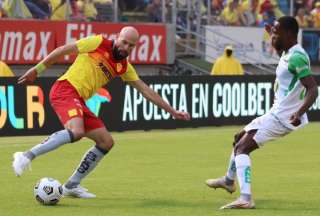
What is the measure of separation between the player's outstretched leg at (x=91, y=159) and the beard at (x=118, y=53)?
32.6 inches

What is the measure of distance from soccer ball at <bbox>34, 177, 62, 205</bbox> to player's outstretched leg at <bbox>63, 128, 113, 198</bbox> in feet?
2.16

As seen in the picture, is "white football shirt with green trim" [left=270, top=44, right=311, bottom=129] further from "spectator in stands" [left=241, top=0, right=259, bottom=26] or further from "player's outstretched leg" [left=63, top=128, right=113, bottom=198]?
"spectator in stands" [left=241, top=0, right=259, bottom=26]

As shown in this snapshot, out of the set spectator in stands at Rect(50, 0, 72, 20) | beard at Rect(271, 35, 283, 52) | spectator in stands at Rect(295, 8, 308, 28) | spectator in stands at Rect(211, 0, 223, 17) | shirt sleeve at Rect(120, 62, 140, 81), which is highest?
beard at Rect(271, 35, 283, 52)

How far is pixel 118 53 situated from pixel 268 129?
1.93 m

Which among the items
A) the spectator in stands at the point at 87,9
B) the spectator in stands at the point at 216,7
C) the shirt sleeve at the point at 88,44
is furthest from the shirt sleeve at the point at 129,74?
the spectator in stands at the point at 216,7

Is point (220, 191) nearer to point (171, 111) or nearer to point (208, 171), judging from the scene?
point (171, 111)

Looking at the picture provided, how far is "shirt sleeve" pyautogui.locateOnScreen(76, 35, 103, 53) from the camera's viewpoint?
11031 millimetres

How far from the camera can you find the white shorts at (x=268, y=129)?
1045cm

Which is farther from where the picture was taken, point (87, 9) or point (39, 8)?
point (87, 9)

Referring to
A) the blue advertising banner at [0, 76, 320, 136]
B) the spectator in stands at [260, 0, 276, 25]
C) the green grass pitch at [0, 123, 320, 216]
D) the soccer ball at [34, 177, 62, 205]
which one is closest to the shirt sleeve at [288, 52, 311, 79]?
the green grass pitch at [0, 123, 320, 216]

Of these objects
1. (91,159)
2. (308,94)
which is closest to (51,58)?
(91,159)

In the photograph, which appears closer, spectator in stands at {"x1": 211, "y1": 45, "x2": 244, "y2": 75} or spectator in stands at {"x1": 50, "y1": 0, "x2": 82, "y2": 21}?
spectator in stands at {"x1": 50, "y1": 0, "x2": 82, "y2": 21}

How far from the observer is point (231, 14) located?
31.6 meters

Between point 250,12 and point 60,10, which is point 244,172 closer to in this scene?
point 60,10
